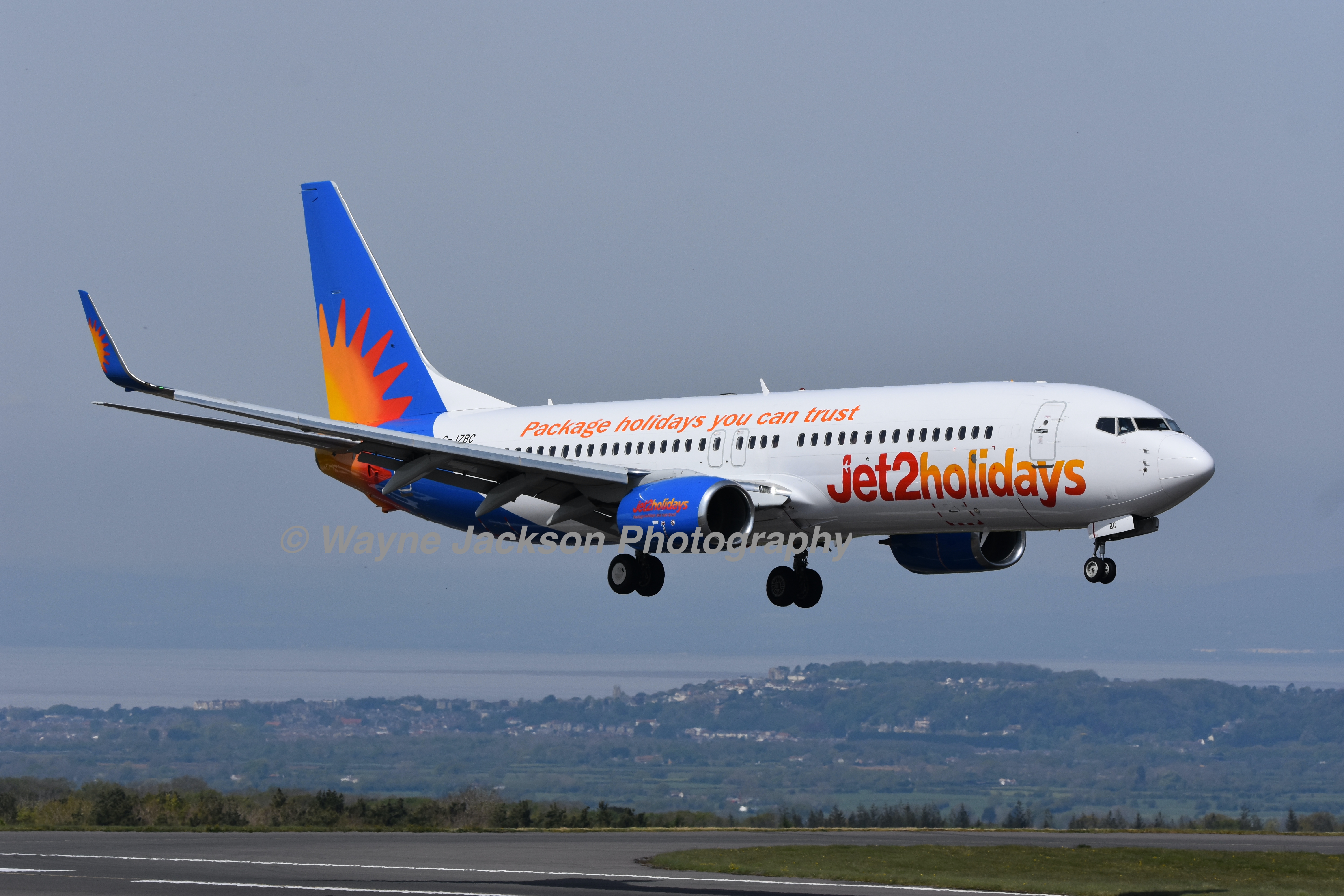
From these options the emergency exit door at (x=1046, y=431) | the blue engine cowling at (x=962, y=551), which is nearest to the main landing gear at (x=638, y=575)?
the blue engine cowling at (x=962, y=551)

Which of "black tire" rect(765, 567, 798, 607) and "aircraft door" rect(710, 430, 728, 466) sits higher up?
"aircraft door" rect(710, 430, 728, 466)

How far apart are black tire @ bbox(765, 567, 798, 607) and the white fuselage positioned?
4485mm

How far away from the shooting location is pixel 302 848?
5391 centimetres

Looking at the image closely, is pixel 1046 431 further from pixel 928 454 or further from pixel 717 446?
pixel 717 446

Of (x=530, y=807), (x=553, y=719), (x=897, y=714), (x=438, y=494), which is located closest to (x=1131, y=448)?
(x=438, y=494)

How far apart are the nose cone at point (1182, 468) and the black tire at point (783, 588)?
45.6 feet

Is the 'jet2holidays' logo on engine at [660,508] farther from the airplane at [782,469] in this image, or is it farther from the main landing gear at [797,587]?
the main landing gear at [797,587]

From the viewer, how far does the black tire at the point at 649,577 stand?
46312mm

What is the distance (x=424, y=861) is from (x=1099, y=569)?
21.5 m

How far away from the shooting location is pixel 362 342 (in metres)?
58.7

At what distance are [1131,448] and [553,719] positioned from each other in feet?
338

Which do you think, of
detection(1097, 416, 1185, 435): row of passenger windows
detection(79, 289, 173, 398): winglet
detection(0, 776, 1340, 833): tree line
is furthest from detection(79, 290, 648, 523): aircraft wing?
detection(0, 776, 1340, 833): tree line

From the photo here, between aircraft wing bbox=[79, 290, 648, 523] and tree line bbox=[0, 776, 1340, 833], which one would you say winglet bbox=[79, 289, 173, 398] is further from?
tree line bbox=[0, 776, 1340, 833]

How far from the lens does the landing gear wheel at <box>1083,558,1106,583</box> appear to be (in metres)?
40.1
